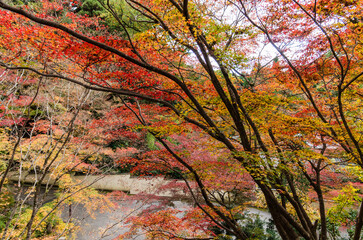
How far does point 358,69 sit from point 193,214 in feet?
17.9

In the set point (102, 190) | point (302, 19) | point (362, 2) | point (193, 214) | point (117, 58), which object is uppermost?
point (302, 19)

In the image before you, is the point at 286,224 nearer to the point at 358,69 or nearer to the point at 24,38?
the point at 358,69

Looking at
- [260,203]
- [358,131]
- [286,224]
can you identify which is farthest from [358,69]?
[260,203]

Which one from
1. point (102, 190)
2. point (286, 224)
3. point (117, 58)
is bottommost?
point (102, 190)

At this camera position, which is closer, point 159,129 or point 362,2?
point 362,2

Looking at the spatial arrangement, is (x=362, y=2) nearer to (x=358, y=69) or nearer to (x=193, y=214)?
(x=358, y=69)

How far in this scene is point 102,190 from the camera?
11977mm

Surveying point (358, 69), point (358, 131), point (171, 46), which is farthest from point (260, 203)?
point (171, 46)

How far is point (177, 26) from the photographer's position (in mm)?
3047

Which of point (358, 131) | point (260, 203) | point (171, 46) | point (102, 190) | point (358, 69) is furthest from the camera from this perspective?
point (102, 190)

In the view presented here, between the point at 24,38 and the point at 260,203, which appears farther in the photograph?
the point at 260,203

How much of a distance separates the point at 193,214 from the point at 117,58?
Answer: 4418 mm

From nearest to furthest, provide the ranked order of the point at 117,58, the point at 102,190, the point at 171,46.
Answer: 1. the point at 171,46
2. the point at 117,58
3. the point at 102,190

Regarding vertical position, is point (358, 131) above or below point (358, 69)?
below
